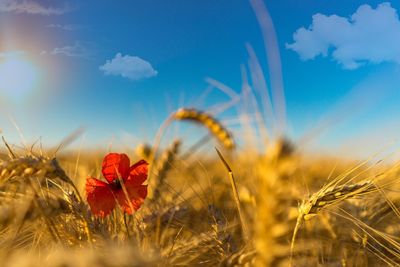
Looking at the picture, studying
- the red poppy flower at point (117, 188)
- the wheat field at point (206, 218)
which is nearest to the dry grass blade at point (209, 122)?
the wheat field at point (206, 218)

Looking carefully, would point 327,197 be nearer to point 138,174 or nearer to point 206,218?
point 138,174

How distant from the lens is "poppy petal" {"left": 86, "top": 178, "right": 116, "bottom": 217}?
1331 millimetres

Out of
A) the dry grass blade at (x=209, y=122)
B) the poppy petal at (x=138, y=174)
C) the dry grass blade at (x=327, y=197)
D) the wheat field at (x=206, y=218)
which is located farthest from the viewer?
the dry grass blade at (x=209, y=122)

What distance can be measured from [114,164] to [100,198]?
0.13 meters

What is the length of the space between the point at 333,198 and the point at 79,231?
2.08 feet

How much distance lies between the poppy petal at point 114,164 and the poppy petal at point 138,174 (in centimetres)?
2

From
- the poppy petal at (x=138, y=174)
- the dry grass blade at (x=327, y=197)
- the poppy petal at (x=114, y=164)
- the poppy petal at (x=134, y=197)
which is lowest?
the dry grass blade at (x=327, y=197)

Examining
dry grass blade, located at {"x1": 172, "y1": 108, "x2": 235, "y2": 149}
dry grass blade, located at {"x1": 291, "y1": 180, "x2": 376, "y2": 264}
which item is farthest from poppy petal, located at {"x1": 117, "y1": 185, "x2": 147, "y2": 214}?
dry grass blade, located at {"x1": 291, "y1": 180, "x2": 376, "y2": 264}

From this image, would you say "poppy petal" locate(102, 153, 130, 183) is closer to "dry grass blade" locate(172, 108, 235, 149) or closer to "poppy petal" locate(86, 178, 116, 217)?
"poppy petal" locate(86, 178, 116, 217)

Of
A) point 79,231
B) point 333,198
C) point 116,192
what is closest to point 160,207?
point 116,192

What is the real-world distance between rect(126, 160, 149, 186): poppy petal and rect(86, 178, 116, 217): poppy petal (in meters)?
0.07

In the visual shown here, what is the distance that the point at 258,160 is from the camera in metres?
0.77

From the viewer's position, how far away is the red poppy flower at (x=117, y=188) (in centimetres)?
136

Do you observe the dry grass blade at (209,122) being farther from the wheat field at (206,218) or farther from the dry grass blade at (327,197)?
the dry grass blade at (327,197)
